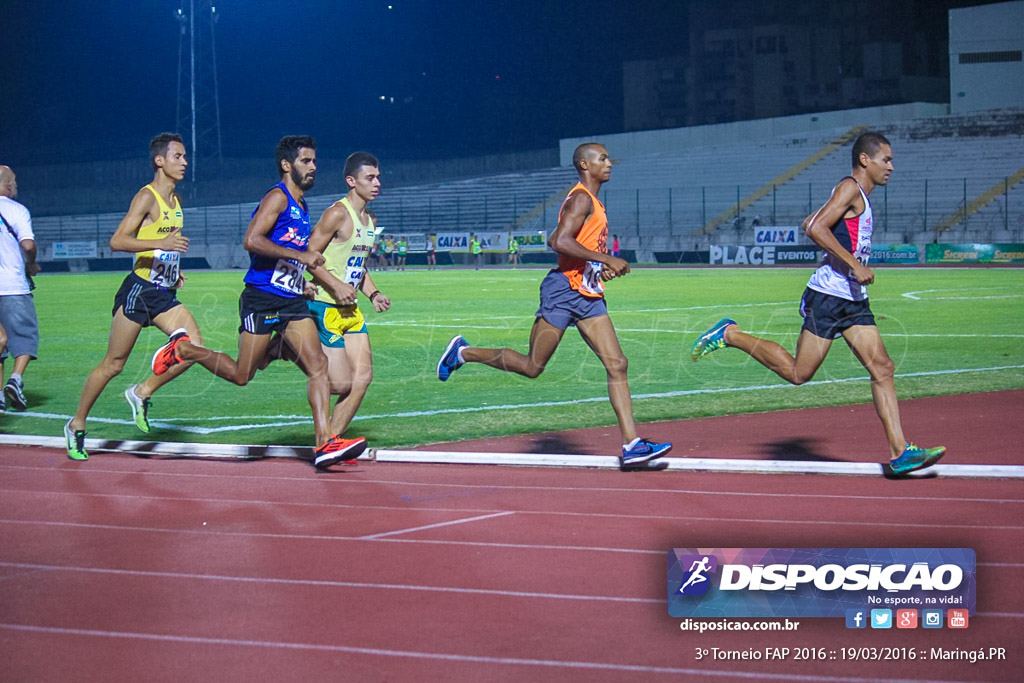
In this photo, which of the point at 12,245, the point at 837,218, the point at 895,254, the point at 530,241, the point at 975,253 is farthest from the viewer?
the point at 530,241

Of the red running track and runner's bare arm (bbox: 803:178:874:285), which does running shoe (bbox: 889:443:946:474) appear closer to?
the red running track

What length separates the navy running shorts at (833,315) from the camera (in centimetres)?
712

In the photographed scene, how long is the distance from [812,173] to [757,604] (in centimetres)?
5286

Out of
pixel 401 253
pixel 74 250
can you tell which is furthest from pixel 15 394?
pixel 74 250

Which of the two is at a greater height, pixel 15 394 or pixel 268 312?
pixel 268 312

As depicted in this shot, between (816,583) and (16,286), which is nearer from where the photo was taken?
(816,583)

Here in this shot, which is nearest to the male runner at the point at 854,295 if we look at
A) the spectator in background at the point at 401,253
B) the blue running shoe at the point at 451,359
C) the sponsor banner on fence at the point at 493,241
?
the blue running shoe at the point at 451,359

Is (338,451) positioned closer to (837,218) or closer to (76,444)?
(76,444)

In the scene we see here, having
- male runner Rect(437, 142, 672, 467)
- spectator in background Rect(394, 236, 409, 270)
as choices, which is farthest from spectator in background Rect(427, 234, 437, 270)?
male runner Rect(437, 142, 672, 467)

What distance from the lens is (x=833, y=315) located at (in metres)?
7.15

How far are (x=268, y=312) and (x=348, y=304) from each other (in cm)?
53

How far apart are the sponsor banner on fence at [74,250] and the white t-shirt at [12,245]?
51.2 m

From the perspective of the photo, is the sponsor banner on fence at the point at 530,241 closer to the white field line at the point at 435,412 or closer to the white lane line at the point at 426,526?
the white field line at the point at 435,412

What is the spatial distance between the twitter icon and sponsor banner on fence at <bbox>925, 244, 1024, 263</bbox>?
4139cm
